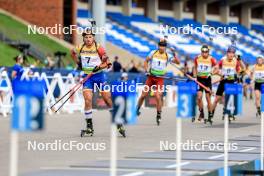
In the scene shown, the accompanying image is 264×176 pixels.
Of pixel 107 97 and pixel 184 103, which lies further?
pixel 107 97

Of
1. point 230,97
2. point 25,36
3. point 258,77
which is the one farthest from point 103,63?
point 25,36

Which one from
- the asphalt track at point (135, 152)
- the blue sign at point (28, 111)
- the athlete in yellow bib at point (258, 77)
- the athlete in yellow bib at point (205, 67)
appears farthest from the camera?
the athlete in yellow bib at point (258, 77)

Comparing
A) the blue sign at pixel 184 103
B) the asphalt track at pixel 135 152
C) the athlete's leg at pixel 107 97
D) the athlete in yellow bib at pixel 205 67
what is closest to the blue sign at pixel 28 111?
the blue sign at pixel 184 103

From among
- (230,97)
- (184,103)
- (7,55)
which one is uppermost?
(7,55)

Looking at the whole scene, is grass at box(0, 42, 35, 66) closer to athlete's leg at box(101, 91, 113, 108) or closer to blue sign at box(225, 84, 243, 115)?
athlete's leg at box(101, 91, 113, 108)

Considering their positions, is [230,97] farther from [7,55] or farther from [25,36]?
[25,36]

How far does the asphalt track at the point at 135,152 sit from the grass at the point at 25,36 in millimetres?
21160

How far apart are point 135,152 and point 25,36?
30.4m

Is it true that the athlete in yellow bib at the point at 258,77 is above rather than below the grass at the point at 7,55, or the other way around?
below

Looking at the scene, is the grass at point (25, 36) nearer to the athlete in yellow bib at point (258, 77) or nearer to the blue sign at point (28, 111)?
the athlete in yellow bib at point (258, 77)

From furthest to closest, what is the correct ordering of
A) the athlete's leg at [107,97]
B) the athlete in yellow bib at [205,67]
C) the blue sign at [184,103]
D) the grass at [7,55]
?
the grass at [7,55] → the athlete in yellow bib at [205,67] → the athlete's leg at [107,97] → the blue sign at [184,103]

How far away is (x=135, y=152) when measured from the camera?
13.5 m

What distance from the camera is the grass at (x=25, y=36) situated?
138 ft

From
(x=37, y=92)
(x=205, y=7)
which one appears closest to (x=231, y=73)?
(x=37, y=92)
